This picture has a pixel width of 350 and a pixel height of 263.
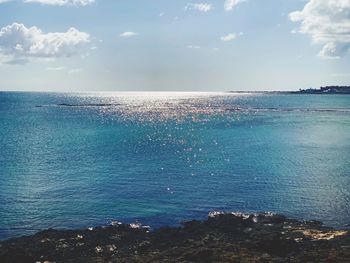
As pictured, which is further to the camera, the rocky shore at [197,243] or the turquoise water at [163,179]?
the turquoise water at [163,179]

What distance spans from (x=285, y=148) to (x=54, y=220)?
186 ft

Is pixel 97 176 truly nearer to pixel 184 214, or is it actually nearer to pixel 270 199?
pixel 184 214

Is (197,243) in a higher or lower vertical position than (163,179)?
higher

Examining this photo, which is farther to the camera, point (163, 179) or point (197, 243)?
point (163, 179)

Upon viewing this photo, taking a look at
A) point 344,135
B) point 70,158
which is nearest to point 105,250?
A: point 70,158

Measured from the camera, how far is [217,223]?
37.9 metres

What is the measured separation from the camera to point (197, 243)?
3206 centimetres

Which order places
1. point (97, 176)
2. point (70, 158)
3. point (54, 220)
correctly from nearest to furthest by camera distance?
point (54, 220), point (97, 176), point (70, 158)

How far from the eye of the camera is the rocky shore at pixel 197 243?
90.0 feet

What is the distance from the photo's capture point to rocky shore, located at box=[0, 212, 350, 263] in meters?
27.4

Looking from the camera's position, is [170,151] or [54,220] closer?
[54,220]

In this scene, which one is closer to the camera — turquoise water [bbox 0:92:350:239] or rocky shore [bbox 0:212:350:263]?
rocky shore [bbox 0:212:350:263]

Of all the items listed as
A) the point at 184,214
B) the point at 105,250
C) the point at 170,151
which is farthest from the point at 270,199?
the point at 170,151

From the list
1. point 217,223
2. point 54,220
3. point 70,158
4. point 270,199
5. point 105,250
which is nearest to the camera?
point 105,250
